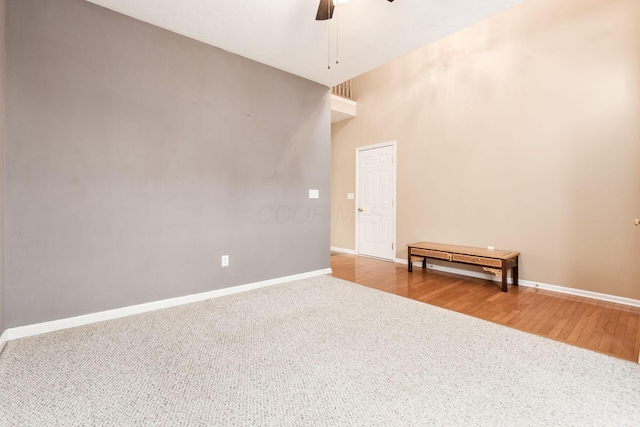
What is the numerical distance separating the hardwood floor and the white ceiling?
107 inches

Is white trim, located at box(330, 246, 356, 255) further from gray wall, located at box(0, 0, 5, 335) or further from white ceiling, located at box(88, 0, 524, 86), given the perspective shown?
gray wall, located at box(0, 0, 5, 335)

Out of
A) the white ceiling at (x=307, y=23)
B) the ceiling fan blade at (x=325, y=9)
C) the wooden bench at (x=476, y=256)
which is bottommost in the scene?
the wooden bench at (x=476, y=256)

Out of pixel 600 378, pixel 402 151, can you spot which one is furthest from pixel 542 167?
pixel 600 378

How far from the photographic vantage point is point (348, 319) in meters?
2.49

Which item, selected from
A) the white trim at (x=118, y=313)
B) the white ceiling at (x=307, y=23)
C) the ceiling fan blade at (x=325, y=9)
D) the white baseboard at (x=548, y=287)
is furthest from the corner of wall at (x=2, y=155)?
the white baseboard at (x=548, y=287)

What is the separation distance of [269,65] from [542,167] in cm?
357

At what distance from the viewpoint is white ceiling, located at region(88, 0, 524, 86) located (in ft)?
7.82

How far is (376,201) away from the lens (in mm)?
5340

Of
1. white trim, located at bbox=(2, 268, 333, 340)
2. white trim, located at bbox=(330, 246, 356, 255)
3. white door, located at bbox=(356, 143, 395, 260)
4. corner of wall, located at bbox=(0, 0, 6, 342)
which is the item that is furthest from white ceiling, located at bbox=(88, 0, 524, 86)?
white trim, located at bbox=(330, 246, 356, 255)

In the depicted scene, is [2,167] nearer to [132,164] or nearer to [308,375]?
[132,164]

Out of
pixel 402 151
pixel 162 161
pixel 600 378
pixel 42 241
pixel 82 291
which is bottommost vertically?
pixel 600 378

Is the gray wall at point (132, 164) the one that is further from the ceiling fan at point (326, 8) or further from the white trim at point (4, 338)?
the ceiling fan at point (326, 8)

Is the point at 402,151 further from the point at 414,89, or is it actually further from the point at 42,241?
the point at 42,241

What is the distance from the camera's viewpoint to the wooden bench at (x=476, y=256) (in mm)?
3375
